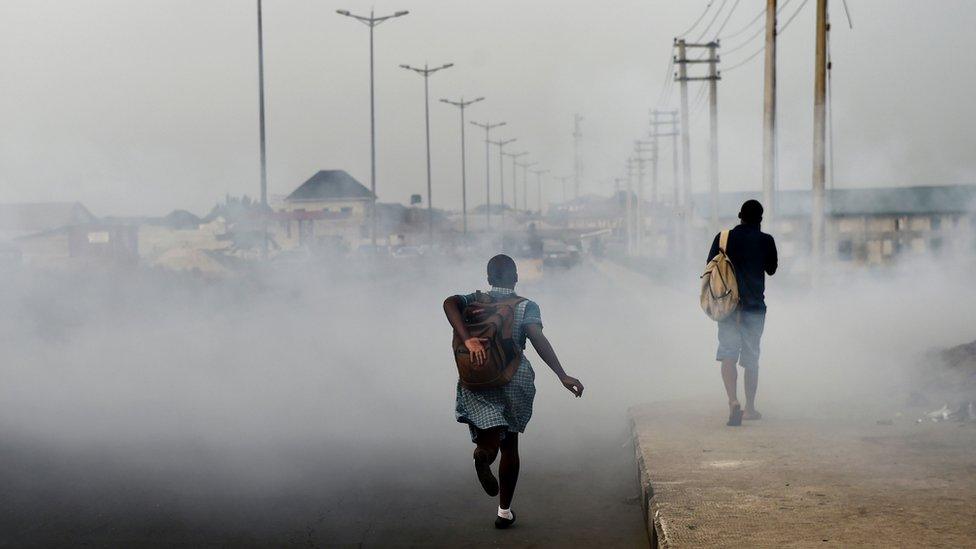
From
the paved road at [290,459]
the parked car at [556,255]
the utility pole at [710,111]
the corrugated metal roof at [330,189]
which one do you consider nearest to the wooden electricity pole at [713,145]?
the utility pole at [710,111]

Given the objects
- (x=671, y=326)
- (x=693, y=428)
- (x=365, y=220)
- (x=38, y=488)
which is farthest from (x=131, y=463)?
(x=365, y=220)

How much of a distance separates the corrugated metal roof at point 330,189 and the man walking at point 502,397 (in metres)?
133

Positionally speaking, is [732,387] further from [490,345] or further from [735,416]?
[490,345]

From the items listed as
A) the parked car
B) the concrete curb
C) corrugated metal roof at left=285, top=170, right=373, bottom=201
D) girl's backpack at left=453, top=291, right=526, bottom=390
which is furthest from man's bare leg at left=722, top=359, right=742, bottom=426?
corrugated metal roof at left=285, top=170, right=373, bottom=201

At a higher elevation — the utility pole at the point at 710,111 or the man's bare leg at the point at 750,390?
the utility pole at the point at 710,111

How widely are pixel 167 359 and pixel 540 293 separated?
19042 millimetres

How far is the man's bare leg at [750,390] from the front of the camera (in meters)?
8.61

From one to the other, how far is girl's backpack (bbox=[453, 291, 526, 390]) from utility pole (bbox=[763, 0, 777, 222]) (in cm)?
2230

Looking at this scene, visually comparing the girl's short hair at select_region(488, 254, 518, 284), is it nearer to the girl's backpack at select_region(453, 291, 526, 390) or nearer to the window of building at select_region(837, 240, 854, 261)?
the girl's backpack at select_region(453, 291, 526, 390)

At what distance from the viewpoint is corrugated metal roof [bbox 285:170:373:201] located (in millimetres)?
143500

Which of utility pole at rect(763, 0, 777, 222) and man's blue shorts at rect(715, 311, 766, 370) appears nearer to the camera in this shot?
man's blue shorts at rect(715, 311, 766, 370)

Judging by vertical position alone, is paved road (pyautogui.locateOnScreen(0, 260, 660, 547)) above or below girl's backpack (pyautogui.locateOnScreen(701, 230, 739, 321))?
below

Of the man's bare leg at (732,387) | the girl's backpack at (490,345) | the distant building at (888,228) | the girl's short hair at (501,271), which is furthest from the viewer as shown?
the distant building at (888,228)

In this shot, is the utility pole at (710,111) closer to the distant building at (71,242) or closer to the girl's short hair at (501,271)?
the distant building at (71,242)
